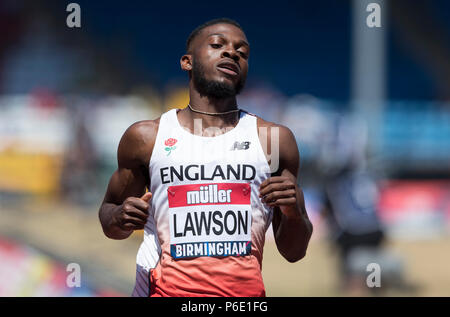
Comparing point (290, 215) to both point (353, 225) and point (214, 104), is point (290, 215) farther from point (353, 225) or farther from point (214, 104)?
point (353, 225)

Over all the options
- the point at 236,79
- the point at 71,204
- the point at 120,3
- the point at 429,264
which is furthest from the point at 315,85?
the point at 236,79

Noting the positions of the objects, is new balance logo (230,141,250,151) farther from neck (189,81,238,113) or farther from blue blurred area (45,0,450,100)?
blue blurred area (45,0,450,100)

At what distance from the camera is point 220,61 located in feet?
9.68

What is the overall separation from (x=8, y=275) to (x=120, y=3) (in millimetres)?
18600

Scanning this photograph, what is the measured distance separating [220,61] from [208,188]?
0.60 m

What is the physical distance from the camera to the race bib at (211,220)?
9.33 feet

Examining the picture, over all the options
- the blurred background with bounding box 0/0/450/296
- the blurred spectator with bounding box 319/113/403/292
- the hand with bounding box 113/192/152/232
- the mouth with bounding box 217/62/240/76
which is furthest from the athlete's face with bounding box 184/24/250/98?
the blurred spectator with bounding box 319/113/403/292

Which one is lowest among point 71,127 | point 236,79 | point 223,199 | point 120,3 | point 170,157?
point 223,199

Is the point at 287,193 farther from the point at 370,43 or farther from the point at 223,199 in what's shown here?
the point at 370,43

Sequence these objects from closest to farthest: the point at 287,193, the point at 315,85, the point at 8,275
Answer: the point at 287,193
the point at 8,275
the point at 315,85

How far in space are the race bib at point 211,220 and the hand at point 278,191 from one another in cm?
21

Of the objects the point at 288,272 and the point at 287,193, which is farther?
the point at 288,272

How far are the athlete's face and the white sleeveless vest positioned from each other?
0.73 ft
